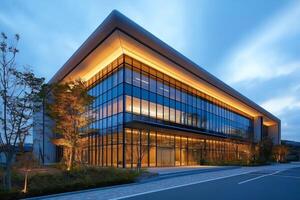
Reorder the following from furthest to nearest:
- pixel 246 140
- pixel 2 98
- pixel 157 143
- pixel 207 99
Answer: pixel 246 140
pixel 207 99
pixel 157 143
pixel 2 98

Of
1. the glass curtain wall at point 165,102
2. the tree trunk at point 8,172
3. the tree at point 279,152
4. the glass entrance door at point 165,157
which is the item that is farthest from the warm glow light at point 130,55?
the tree at point 279,152

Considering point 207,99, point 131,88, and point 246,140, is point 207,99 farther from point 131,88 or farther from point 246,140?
point 131,88

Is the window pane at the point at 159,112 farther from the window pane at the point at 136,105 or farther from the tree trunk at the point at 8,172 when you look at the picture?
the tree trunk at the point at 8,172

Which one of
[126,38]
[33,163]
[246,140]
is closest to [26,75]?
[33,163]

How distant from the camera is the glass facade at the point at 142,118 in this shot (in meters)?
29.0

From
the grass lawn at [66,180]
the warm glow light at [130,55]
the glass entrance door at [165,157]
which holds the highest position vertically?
the warm glow light at [130,55]

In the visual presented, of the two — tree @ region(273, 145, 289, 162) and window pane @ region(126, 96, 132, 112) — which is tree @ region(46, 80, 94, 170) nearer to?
window pane @ region(126, 96, 132, 112)

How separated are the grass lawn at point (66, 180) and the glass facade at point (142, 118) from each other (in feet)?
19.8

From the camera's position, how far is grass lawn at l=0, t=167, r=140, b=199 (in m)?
13.1

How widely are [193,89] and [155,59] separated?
1227 centimetres

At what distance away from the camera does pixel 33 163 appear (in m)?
14.6

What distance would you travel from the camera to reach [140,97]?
30453 millimetres

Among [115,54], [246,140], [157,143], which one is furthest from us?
[246,140]

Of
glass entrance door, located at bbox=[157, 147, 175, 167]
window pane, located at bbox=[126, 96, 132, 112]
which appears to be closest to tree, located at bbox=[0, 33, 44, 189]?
window pane, located at bbox=[126, 96, 132, 112]
